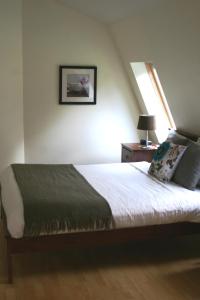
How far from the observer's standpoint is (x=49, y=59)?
5.04m

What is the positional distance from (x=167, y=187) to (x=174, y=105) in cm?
124

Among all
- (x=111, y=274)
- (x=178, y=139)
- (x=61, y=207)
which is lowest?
(x=111, y=274)

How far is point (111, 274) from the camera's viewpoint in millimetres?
3035

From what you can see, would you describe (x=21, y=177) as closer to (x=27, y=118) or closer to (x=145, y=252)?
(x=145, y=252)

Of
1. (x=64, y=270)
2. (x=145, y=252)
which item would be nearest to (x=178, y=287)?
(x=145, y=252)

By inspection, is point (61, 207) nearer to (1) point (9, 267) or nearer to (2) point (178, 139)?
(1) point (9, 267)

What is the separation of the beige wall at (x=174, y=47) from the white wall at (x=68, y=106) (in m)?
0.50

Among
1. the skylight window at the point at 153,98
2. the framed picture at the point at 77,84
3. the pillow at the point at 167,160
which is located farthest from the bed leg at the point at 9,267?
the skylight window at the point at 153,98

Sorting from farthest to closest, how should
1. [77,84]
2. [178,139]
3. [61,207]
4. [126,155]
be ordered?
[77,84] < [126,155] < [178,139] < [61,207]

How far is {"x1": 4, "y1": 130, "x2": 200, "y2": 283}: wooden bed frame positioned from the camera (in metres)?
2.84

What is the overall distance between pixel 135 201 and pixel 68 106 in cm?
249

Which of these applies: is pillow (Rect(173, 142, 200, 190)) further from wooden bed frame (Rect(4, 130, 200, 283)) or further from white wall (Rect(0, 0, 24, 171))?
white wall (Rect(0, 0, 24, 171))

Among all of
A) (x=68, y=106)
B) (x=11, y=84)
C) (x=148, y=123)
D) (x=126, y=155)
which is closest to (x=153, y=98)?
(x=148, y=123)

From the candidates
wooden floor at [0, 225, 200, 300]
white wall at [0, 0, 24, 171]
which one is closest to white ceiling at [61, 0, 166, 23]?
white wall at [0, 0, 24, 171]
